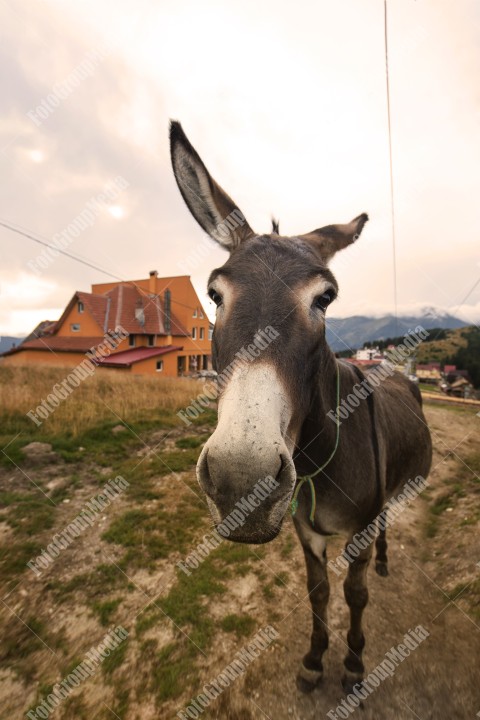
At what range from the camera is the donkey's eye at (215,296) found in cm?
217

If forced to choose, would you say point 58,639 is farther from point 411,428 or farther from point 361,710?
point 411,428

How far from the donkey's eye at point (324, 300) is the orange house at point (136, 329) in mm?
23377

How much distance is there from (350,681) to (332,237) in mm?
4490

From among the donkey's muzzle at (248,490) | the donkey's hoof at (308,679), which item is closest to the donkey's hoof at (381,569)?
the donkey's hoof at (308,679)

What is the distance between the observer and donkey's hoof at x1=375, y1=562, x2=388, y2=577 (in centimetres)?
438

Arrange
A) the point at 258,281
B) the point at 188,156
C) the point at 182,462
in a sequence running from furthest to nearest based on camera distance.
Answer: the point at 182,462
the point at 188,156
the point at 258,281

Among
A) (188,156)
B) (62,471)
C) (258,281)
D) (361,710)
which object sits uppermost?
(188,156)

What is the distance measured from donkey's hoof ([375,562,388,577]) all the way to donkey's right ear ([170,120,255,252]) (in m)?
5.02

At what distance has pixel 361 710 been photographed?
279 cm

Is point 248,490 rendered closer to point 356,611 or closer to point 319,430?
point 319,430

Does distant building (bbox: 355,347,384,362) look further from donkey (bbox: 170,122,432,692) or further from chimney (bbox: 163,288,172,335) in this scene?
donkey (bbox: 170,122,432,692)

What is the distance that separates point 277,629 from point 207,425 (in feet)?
23.2

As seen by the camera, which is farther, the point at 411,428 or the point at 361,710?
the point at 411,428

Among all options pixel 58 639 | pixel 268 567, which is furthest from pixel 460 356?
pixel 58 639
